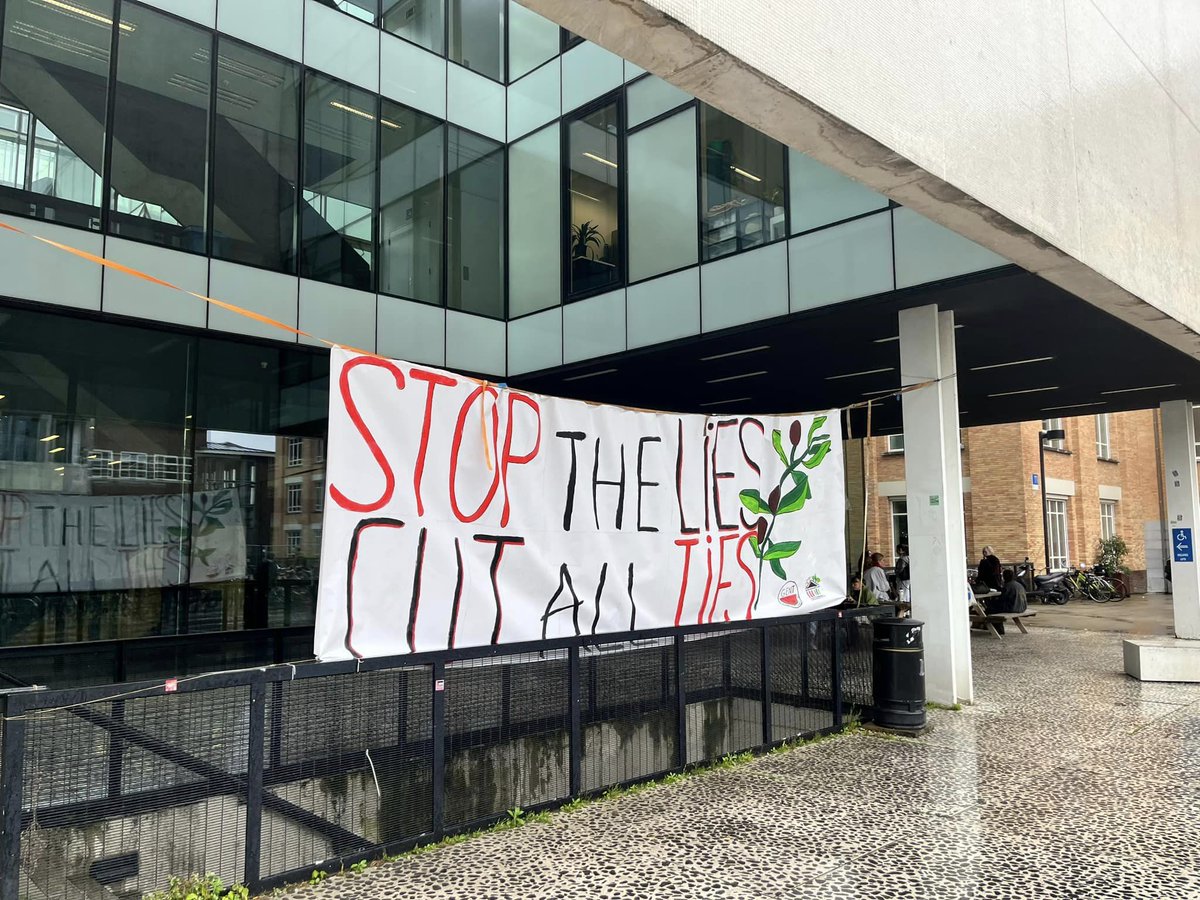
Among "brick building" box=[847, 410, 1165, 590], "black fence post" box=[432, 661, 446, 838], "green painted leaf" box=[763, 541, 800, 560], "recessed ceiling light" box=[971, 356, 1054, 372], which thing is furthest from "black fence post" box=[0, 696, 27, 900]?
"brick building" box=[847, 410, 1165, 590]

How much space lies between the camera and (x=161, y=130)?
11.2 meters

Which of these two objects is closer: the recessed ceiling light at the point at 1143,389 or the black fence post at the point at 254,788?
the black fence post at the point at 254,788

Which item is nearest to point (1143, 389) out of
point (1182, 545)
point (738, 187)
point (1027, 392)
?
point (1027, 392)

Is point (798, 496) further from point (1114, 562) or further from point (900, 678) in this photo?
point (1114, 562)

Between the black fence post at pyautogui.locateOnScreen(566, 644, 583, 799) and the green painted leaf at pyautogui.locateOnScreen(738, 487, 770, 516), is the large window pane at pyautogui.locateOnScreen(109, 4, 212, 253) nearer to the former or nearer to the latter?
the green painted leaf at pyautogui.locateOnScreen(738, 487, 770, 516)

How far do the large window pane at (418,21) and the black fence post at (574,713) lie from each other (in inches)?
461

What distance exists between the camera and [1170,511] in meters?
17.8

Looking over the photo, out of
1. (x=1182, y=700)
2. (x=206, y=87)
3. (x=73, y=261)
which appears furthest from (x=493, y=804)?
(x=206, y=87)

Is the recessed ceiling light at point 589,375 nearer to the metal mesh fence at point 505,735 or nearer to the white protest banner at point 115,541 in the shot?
the white protest banner at point 115,541

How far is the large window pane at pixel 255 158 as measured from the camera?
1179 cm

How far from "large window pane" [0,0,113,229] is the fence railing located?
8.23 m

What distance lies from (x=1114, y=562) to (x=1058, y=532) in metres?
2.21

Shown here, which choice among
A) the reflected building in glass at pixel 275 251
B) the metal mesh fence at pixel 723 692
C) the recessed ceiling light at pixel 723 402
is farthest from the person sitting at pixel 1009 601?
the metal mesh fence at pixel 723 692

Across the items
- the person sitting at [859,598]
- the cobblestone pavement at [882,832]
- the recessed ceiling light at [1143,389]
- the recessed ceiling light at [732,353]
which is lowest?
the cobblestone pavement at [882,832]
